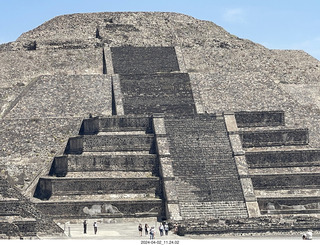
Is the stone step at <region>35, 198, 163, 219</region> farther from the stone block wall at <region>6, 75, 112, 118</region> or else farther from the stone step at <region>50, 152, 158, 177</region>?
the stone block wall at <region>6, 75, 112, 118</region>

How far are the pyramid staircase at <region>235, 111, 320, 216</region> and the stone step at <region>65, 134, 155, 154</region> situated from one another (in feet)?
16.2

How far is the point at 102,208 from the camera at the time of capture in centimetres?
4228

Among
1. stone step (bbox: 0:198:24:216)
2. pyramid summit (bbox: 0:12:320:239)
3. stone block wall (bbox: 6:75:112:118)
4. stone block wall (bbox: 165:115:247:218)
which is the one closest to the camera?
stone step (bbox: 0:198:24:216)

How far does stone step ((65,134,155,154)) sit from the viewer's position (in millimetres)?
44875

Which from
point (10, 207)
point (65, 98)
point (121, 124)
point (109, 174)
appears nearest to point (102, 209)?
point (109, 174)

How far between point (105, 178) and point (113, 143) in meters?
2.68

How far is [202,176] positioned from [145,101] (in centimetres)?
922

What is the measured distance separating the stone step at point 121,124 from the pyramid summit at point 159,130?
57 millimetres

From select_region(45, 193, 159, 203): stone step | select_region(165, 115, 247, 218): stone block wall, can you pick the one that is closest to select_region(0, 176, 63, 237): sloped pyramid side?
select_region(45, 193, 159, 203): stone step

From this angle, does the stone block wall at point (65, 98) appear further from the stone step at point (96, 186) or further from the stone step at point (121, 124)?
the stone step at point (96, 186)

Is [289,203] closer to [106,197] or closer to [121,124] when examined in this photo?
[106,197]

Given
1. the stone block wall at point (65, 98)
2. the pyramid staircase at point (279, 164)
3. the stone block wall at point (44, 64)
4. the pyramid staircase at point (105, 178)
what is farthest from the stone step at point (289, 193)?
the stone block wall at point (44, 64)

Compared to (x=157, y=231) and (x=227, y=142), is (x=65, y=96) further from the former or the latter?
(x=157, y=231)

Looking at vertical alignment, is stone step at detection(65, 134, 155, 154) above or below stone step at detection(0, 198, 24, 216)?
above
